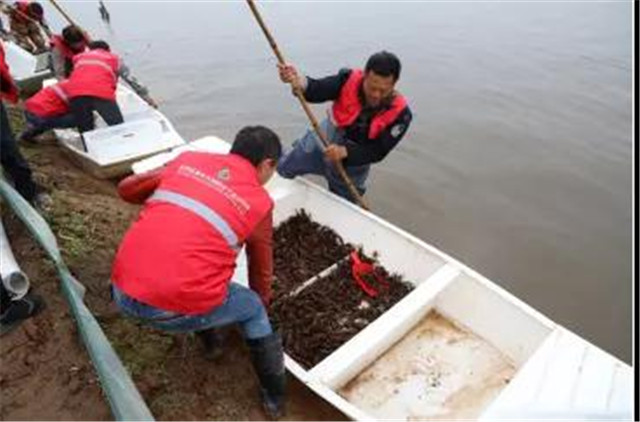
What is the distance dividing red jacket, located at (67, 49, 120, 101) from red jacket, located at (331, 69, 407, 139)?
2653 millimetres

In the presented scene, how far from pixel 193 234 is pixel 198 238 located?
0.09 ft

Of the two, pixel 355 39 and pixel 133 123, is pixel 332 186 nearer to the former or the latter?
pixel 133 123

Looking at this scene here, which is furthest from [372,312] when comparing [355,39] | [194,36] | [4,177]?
[194,36]

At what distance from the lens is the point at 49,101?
5.75 m

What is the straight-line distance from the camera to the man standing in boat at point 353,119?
13.5ft

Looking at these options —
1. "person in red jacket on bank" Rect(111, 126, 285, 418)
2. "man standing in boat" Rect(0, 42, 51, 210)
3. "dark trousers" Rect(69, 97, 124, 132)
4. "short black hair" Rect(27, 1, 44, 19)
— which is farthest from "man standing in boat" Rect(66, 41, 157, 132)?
"short black hair" Rect(27, 1, 44, 19)

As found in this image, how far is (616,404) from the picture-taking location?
9.34 ft

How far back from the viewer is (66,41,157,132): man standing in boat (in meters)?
5.67

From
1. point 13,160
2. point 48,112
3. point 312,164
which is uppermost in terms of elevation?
point 13,160

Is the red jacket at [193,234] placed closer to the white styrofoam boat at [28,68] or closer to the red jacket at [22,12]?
the white styrofoam boat at [28,68]

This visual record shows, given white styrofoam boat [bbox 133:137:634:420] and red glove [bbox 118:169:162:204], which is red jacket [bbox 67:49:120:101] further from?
red glove [bbox 118:169:162:204]

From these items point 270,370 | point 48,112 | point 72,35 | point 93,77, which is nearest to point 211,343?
point 270,370

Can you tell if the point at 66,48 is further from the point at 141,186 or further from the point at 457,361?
the point at 457,361

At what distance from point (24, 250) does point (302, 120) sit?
6159mm
